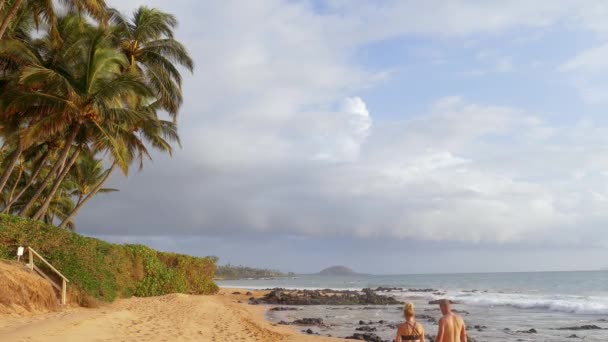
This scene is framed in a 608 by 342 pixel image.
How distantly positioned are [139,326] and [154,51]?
14558 millimetres

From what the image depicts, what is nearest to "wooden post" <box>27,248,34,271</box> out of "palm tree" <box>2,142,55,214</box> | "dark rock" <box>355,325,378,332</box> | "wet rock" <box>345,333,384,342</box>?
"palm tree" <box>2,142,55,214</box>

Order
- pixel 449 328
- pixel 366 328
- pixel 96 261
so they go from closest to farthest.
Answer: pixel 449 328, pixel 96 261, pixel 366 328

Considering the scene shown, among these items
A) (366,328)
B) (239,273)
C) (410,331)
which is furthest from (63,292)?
(239,273)

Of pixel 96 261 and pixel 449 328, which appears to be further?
pixel 96 261

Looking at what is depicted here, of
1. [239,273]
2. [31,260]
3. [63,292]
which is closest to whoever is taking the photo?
[31,260]

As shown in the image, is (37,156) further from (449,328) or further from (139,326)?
(449,328)

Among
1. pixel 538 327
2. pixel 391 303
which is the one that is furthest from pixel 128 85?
pixel 391 303

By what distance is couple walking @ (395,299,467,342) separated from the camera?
21.9 ft

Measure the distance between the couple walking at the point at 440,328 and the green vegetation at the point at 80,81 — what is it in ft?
40.6

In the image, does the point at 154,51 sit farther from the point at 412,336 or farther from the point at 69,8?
the point at 412,336

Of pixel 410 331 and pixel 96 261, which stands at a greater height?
pixel 96 261

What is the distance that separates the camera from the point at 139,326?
1260cm

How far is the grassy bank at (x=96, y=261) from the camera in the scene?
1390cm

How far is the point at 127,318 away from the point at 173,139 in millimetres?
12797
